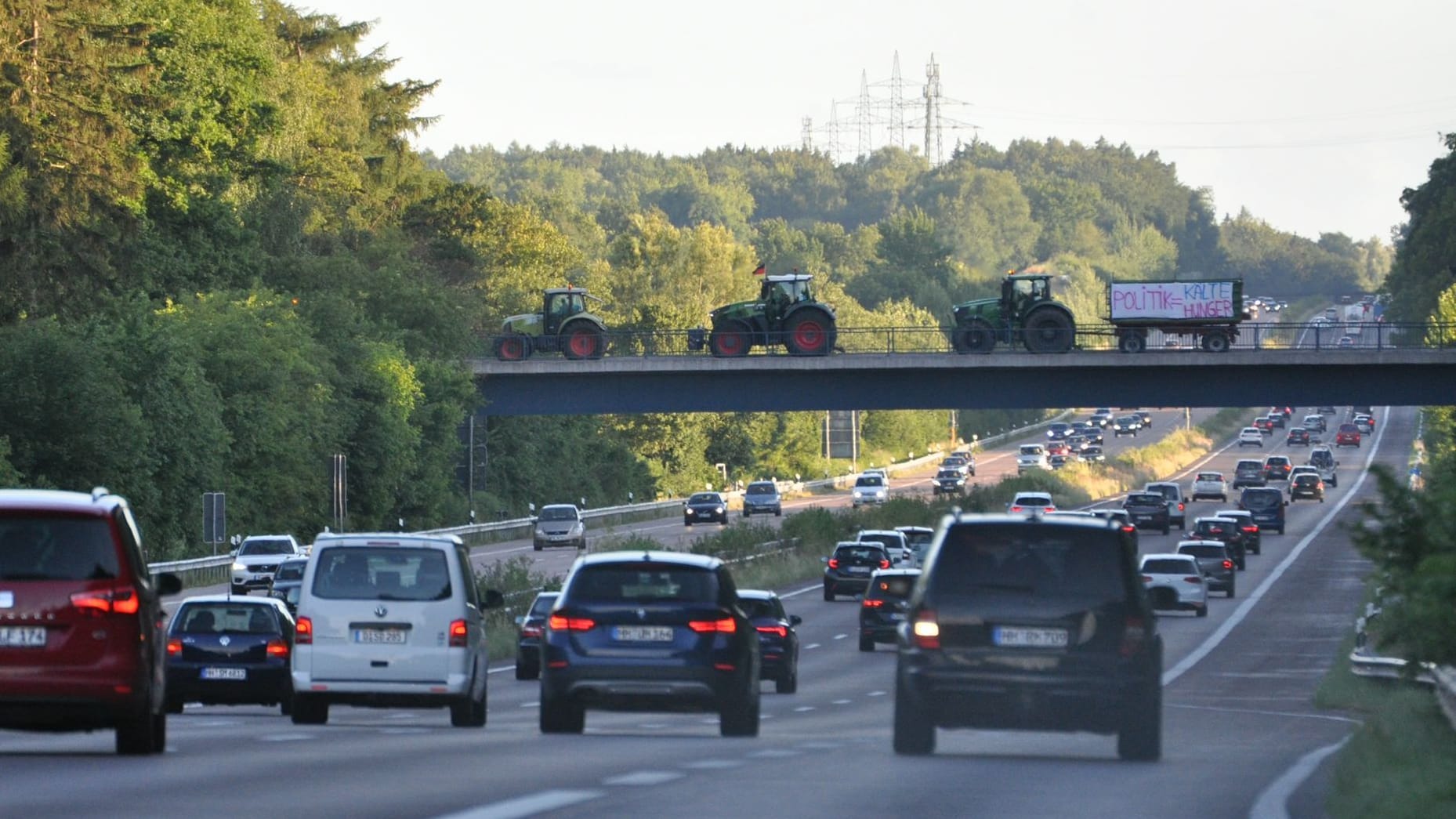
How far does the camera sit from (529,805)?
12.2m

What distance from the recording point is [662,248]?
152250mm

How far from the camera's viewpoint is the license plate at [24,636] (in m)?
15.3

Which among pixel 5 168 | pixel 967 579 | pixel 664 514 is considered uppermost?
pixel 5 168

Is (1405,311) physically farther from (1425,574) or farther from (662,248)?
(1425,574)

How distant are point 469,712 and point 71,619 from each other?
6.15m

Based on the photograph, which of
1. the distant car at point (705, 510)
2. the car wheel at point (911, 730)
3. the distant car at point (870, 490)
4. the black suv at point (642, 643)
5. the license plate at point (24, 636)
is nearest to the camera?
the license plate at point (24, 636)

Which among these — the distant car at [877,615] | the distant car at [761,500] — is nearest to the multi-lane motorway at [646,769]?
the distant car at [877,615]

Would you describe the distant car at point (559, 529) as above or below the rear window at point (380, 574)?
below

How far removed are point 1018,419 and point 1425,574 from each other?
16176cm

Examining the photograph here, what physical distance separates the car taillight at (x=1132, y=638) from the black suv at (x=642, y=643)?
13.3 ft

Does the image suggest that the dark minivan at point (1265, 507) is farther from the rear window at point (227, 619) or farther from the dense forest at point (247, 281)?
the rear window at point (227, 619)

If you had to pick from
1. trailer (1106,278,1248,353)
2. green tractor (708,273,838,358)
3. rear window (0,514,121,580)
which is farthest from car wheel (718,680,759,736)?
trailer (1106,278,1248,353)

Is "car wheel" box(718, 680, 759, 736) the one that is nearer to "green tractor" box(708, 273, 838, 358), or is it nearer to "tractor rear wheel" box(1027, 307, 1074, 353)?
"green tractor" box(708, 273, 838, 358)

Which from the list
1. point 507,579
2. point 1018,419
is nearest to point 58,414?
point 507,579
